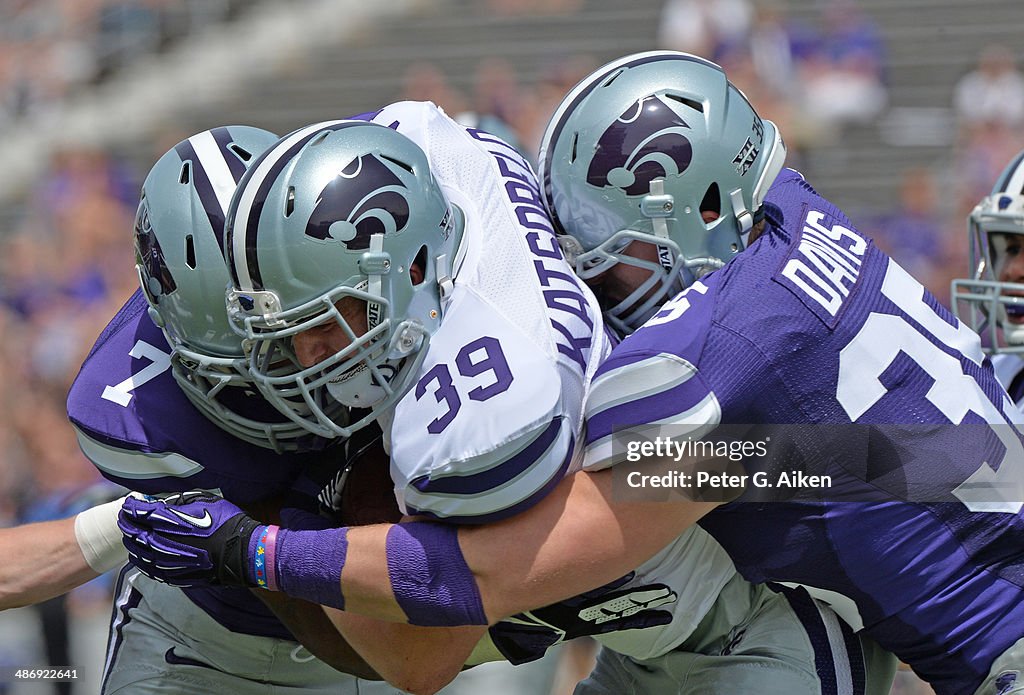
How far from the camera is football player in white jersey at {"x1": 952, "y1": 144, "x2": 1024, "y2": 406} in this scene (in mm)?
3732

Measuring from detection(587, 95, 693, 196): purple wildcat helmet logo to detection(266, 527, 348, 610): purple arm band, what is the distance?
921mm

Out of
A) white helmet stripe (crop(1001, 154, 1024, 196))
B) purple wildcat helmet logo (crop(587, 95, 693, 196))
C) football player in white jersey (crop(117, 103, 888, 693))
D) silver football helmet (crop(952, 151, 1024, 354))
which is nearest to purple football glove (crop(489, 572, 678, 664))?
football player in white jersey (crop(117, 103, 888, 693))

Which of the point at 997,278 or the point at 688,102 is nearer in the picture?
the point at 688,102

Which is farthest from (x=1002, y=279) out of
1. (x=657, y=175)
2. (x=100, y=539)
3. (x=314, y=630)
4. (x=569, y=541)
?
(x=100, y=539)

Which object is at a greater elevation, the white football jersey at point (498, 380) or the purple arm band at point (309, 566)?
the white football jersey at point (498, 380)

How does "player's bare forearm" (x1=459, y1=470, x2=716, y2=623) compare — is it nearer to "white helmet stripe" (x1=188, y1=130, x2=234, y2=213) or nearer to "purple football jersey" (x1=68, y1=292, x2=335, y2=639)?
"purple football jersey" (x1=68, y1=292, x2=335, y2=639)

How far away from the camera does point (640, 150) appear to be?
2.87 metres

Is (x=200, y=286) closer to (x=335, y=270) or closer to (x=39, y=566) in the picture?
(x=335, y=270)

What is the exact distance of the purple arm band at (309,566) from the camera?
268 cm

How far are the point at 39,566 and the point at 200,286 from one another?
0.99m

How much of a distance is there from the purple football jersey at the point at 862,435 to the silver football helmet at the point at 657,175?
0.49 ft

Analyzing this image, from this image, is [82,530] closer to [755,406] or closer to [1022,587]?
[755,406]
